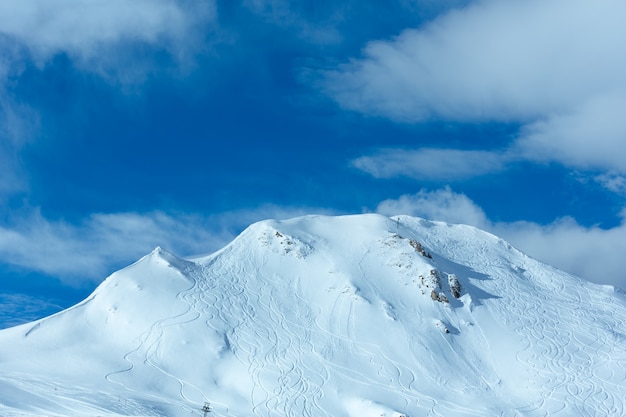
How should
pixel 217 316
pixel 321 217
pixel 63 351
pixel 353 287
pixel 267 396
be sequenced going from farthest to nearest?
pixel 321 217, pixel 353 287, pixel 217 316, pixel 63 351, pixel 267 396

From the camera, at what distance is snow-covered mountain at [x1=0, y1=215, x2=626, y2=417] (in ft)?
190

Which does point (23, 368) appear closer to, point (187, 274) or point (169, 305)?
point (169, 305)

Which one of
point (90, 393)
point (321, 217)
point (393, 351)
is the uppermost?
point (321, 217)

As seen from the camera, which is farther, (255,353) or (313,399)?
(255,353)

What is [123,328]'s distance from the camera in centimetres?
6662

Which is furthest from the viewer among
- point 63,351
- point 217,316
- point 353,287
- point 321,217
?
point 321,217

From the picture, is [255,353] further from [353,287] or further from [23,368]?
[23,368]

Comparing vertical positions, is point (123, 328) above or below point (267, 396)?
above

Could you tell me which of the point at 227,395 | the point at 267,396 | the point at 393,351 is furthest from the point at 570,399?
the point at 227,395

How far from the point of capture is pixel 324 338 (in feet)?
223

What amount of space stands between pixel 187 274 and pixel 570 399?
44.9m

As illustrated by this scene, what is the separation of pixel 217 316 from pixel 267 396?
44.8ft

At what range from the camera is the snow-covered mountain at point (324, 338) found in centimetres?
5797

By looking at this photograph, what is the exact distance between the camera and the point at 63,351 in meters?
62.9
